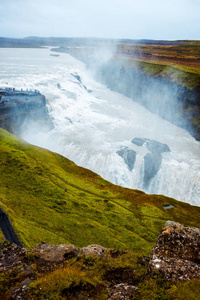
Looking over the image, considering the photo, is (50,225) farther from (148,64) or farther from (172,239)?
(148,64)

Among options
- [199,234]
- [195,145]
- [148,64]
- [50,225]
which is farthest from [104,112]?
[199,234]

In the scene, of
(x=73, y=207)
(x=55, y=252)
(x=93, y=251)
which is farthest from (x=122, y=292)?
(x=73, y=207)

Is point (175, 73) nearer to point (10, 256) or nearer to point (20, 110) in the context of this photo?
point (20, 110)

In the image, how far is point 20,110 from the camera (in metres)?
61.6

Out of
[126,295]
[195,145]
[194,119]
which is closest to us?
[126,295]

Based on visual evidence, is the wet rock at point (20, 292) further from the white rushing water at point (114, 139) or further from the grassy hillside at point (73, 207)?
the white rushing water at point (114, 139)

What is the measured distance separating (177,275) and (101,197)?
24.4 m

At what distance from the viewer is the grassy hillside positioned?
2548 centimetres

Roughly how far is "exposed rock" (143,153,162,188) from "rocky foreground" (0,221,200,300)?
36.4 m

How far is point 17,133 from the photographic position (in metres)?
60.6

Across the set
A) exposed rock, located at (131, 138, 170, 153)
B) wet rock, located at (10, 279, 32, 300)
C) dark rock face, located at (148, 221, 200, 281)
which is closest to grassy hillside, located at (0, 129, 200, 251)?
wet rock, located at (10, 279, 32, 300)

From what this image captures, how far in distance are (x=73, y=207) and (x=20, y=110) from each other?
135ft

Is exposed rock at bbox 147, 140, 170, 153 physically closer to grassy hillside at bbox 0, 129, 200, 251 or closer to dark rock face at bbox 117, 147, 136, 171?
dark rock face at bbox 117, 147, 136, 171

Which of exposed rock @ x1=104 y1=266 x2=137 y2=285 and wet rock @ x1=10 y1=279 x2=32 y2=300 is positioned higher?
wet rock @ x1=10 y1=279 x2=32 y2=300
